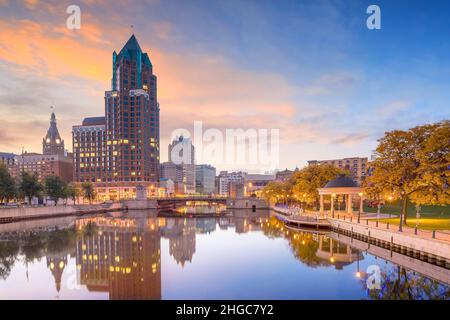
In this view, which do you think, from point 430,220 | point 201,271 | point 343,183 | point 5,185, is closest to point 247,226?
point 343,183

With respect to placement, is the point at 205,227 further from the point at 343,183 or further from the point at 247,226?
the point at 343,183

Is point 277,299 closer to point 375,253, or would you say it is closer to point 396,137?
point 375,253

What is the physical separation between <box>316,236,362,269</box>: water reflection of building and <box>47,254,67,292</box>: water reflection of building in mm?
28809

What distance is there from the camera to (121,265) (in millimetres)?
40031

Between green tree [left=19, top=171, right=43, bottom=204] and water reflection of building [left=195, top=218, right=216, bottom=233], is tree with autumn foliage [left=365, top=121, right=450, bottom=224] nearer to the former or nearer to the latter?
water reflection of building [left=195, top=218, right=216, bottom=233]

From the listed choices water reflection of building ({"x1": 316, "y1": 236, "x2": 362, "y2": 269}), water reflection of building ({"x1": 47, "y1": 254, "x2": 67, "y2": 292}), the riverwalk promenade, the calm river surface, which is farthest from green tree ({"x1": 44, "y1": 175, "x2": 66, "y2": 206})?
water reflection of building ({"x1": 316, "y1": 236, "x2": 362, "y2": 269})

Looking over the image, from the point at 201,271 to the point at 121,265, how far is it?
32.7 ft

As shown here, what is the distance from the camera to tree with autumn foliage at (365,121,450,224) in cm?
4253

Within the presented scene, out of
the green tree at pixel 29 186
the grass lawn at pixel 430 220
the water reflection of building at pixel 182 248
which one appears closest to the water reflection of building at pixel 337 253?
the grass lawn at pixel 430 220

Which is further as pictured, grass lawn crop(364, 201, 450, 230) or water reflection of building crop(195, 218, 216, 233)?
water reflection of building crop(195, 218, 216, 233)

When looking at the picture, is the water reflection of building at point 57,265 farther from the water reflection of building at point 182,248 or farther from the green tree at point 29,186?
the green tree at point 29,186

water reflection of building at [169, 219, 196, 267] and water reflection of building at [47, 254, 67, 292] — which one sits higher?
water reflection of building at [47, 254, 67, 292]

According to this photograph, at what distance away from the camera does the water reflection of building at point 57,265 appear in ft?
112
